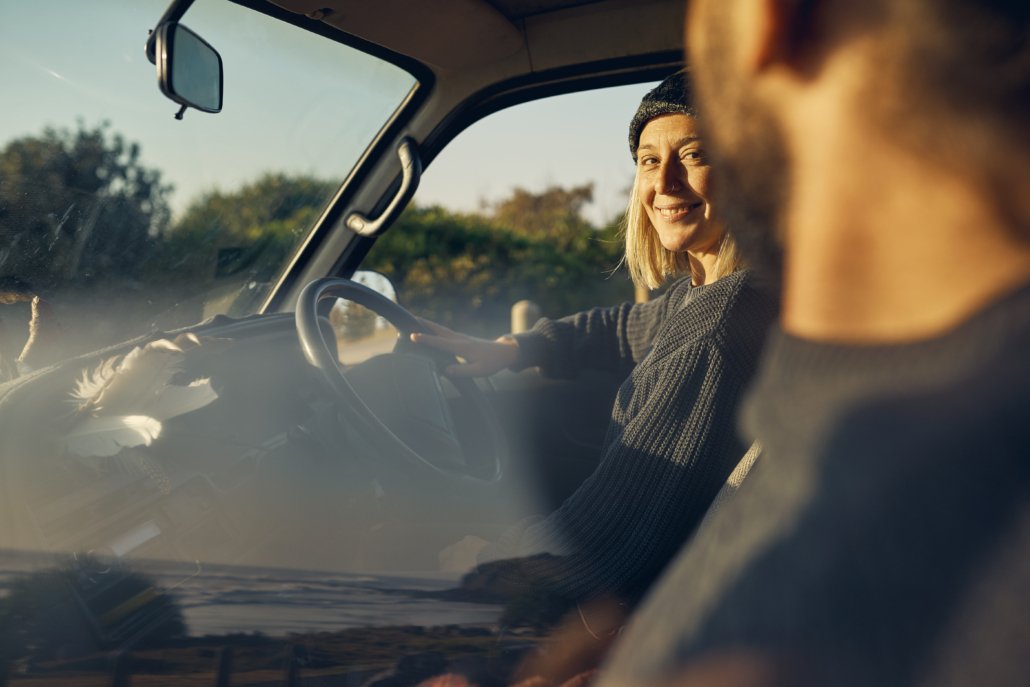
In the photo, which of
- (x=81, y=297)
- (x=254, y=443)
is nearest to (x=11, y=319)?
(x=81, y=297)

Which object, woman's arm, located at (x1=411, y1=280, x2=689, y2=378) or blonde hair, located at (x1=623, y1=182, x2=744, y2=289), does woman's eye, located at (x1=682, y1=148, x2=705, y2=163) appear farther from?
woman's arm, located at (x1=411, y1=280, x2=689, y2=378)

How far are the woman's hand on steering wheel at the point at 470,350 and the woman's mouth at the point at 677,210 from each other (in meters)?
0.68

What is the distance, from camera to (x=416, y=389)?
2.29 m

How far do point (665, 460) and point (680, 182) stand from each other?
0.79 metres

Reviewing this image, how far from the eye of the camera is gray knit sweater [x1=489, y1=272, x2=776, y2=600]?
1.59 m

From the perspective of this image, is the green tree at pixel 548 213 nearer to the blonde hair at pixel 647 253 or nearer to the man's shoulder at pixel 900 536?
the blonde hair at pixel 647 253

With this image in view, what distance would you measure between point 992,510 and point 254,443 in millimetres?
1572

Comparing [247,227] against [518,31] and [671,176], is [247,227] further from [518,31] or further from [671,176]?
[671,176]

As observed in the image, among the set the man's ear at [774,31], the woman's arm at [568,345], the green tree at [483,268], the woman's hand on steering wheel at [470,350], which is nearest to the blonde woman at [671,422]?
the woman's arm at [568,345]

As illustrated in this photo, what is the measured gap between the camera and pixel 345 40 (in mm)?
2248

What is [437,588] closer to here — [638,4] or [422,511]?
[422,511]

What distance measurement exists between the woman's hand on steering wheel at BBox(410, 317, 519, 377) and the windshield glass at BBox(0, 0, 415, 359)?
0.50 meters

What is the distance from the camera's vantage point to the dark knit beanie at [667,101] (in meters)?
2.05

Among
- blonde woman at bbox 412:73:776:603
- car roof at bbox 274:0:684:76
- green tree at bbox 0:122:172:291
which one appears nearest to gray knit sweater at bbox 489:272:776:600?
blonde woman at bbox 412:73:776:603
